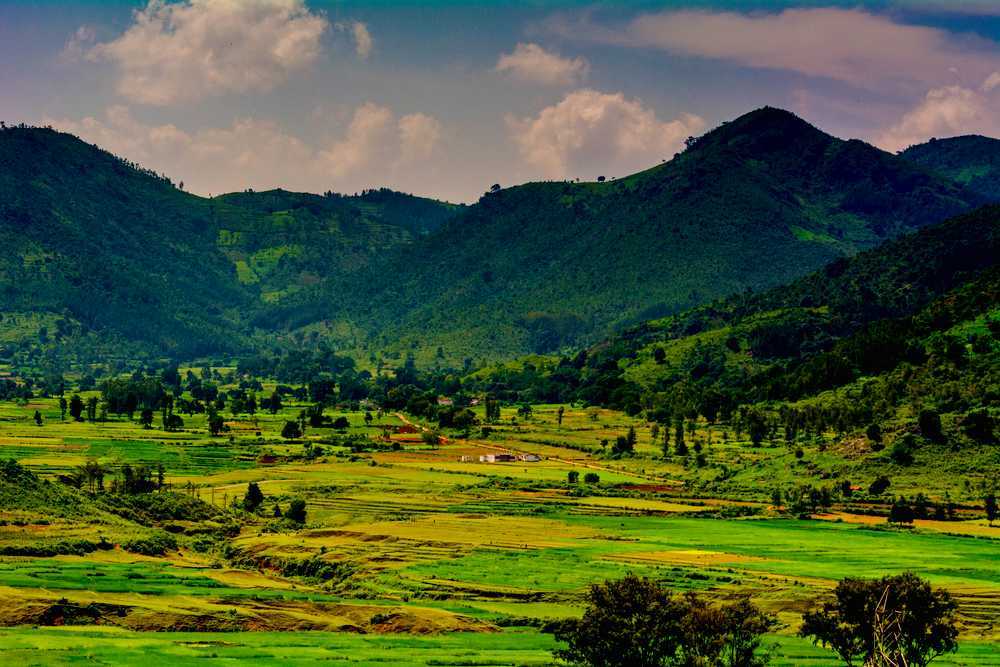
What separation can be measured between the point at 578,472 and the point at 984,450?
5449 centimetres

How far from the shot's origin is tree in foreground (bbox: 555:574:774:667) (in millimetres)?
76000

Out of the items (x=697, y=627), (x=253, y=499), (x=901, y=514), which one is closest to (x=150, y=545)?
(x=253, y=499)

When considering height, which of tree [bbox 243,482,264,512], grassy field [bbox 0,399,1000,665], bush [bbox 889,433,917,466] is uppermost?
bush [bbox 889,433,917,466]

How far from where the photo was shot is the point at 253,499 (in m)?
149

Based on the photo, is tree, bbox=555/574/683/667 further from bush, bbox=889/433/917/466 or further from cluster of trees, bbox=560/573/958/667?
bush, bbox=889/433/917/466

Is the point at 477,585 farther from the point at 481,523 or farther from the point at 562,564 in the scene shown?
the point at 481,523

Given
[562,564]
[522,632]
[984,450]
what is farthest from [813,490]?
[522,632]

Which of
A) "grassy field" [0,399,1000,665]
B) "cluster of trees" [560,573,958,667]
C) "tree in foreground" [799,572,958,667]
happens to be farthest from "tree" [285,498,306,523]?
"tree in foreground" [799,572,958,667]

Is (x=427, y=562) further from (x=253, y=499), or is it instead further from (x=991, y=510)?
(x=991, y=510)

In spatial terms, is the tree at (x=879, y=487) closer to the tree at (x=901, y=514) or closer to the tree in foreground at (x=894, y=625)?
the tree at (x=901, y=514)

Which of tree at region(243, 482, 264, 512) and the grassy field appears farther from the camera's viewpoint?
tree at region(243, 482, 264, 512)

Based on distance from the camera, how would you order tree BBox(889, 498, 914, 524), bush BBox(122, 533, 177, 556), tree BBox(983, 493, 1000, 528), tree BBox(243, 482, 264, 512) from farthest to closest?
tree BBox(243, 482, 264, 512)
tree BBox(889, 498, 914, 524)
tree BBox(983, 493, 1000, 528)
bush BBox(122, 533, 177, 556)

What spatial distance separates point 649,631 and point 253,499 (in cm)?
8247

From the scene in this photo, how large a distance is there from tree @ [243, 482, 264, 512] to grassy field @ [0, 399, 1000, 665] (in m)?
2.67
